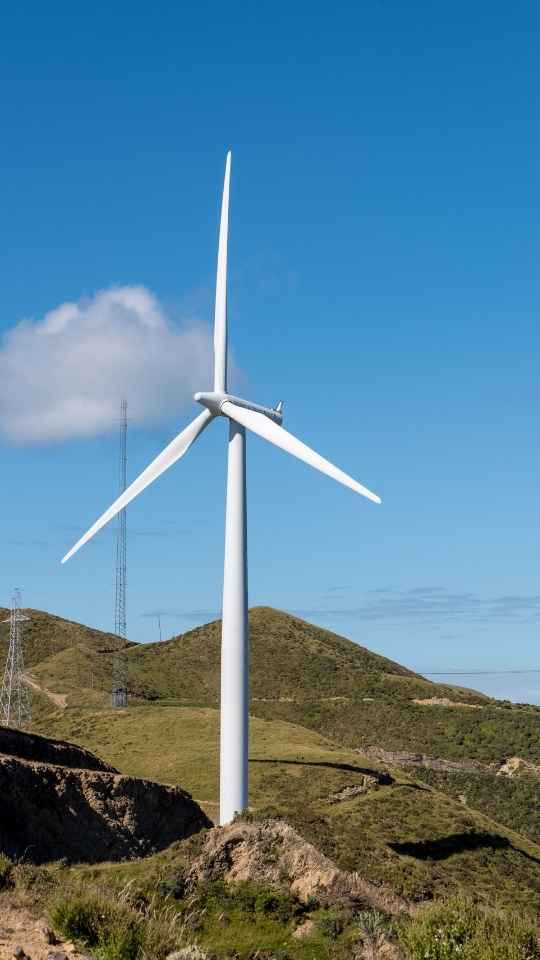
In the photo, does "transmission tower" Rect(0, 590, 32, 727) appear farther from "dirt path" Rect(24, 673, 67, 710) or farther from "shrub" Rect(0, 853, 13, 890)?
"shrub" Rect(0, 853, 13, 890)

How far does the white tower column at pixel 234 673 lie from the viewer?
49.8 meters

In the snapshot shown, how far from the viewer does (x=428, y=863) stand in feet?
172

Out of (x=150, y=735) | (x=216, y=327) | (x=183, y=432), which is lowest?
(x=150, y=735)

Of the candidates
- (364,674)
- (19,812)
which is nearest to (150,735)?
(19,812)

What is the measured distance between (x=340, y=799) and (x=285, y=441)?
2834cm

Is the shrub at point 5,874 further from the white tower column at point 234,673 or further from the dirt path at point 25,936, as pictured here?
the white tower column at point 234,673

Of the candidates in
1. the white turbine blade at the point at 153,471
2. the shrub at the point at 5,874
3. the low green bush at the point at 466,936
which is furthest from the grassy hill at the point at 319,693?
the low green bush at the point at 466,936

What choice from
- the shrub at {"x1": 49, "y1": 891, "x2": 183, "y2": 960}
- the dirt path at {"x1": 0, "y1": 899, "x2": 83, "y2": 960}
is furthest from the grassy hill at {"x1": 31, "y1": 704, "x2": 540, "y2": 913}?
the dirt path at {"x1": 0, "y1": 899, "x2": 83, "y2": 960}

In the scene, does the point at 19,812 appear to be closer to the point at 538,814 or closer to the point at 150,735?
the point at 150,735

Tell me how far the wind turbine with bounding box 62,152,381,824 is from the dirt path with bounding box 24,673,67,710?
68.4 metres

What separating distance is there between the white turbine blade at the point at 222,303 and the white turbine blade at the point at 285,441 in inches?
84.5

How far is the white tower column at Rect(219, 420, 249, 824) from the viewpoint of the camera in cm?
4975

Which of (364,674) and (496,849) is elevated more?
(364,674)

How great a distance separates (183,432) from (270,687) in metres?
92.7
